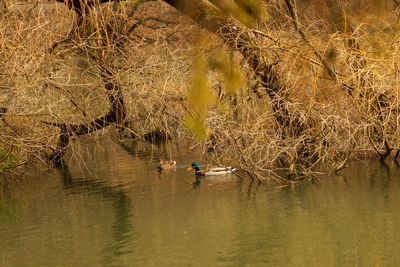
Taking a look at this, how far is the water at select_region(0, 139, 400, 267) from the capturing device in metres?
7.27

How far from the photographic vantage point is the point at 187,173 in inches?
465

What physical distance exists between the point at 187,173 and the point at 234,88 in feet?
30.3

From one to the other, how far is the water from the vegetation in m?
0.53

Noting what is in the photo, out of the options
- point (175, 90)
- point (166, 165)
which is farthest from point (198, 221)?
point (166, 165)

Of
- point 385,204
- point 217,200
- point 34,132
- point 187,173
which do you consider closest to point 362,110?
point 385,204

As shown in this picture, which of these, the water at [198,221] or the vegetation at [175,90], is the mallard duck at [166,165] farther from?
the vegetation at [175,90]

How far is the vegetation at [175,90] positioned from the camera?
9117 mm

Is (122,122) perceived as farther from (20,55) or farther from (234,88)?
(234,88)

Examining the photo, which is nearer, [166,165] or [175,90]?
[175,90]

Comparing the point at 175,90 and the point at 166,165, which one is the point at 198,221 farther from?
the point at 166,165

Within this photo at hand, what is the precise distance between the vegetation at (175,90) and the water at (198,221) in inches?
20.7

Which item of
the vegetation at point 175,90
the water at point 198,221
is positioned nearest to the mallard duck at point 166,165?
the water at point 198,221

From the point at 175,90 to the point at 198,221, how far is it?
2584 mm

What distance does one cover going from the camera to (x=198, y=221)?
338 inches
